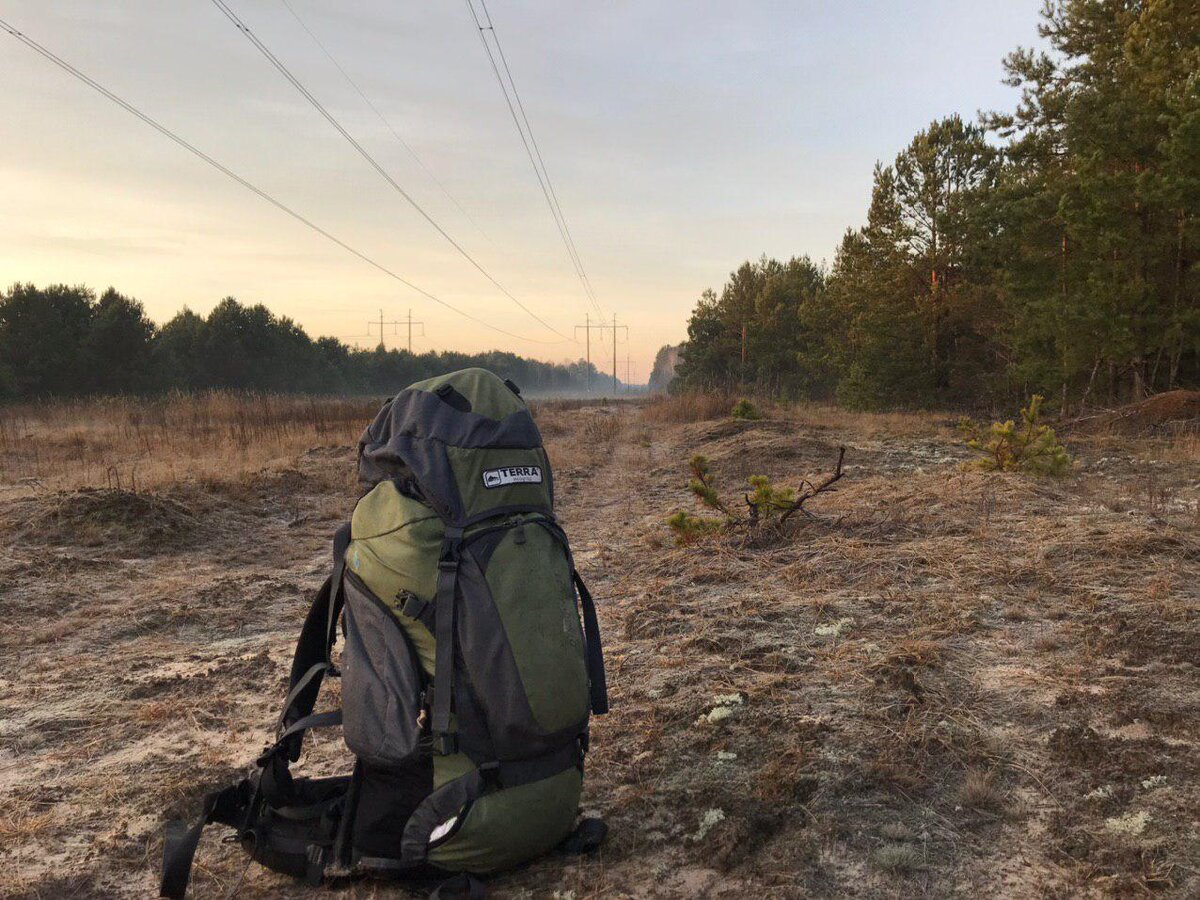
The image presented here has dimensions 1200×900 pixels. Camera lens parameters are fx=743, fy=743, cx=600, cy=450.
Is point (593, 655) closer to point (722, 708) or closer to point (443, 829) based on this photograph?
point (443, 829)

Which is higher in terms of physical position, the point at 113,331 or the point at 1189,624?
the point at 113,331

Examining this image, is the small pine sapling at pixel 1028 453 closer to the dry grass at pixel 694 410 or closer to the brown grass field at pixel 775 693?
the brown grass field at pixel 775 693

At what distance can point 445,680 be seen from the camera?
1.96 metres

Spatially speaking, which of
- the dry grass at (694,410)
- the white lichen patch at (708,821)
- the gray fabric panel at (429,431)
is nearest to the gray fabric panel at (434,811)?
the white lichen patch at (708,821)

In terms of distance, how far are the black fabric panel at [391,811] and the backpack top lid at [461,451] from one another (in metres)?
0.71

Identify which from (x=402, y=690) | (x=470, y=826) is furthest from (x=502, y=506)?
(x=470, y=826)

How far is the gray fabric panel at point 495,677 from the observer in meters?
1.96

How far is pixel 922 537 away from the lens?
5531 millimetres

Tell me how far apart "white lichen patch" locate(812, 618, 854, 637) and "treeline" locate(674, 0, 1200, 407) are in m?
13.6

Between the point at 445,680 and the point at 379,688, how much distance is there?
211 mm

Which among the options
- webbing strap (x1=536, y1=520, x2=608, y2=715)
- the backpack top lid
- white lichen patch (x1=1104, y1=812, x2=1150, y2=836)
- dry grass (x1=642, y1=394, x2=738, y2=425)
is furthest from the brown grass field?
dry grass (x1=642, y1=394, x2=738, y2=425)

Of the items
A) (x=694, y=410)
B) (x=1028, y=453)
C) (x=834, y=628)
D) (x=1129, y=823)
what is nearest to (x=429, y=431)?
(x=1129, y=823)

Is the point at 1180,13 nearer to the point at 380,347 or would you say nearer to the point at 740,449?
the point at 740,449

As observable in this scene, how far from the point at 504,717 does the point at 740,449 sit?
1110 centimetres
